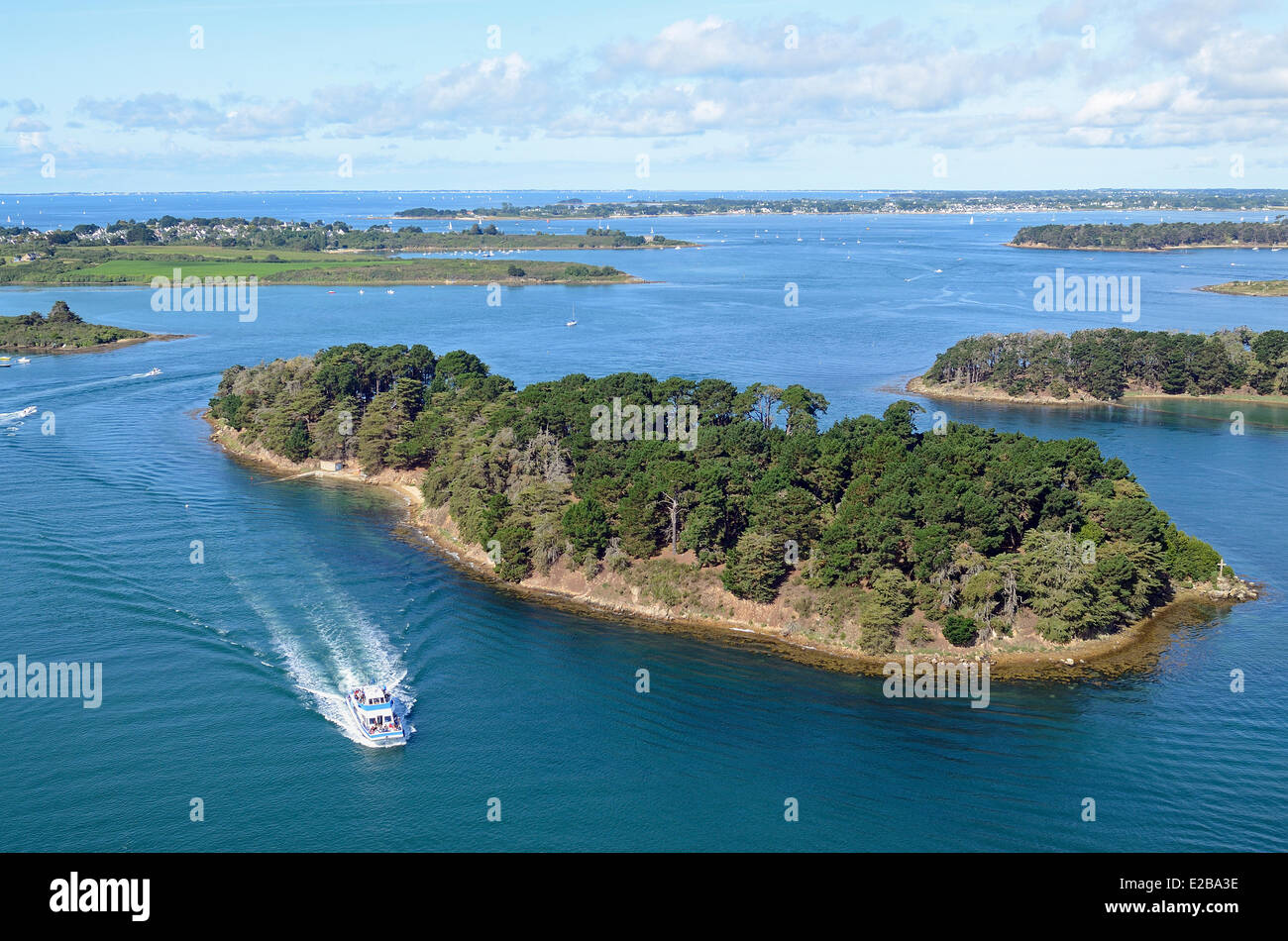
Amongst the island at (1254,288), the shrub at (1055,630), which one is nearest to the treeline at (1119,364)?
the shrub at (1055,630)

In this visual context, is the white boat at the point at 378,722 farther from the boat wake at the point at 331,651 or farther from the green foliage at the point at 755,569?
the green foliage at the point at 755,569

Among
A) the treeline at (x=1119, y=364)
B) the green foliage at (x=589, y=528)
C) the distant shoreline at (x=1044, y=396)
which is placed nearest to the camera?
the green foliage at (x=589, y=528)

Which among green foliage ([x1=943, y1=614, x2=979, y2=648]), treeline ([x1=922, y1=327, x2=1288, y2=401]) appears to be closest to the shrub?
green foliage ([x1=943, y1=614, x2=979, y2=648])

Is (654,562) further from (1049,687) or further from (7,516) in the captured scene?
(7,516)

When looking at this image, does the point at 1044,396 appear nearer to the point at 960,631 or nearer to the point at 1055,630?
the point at 1055,630

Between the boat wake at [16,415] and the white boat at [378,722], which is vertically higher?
the boat wake at [16,415]
